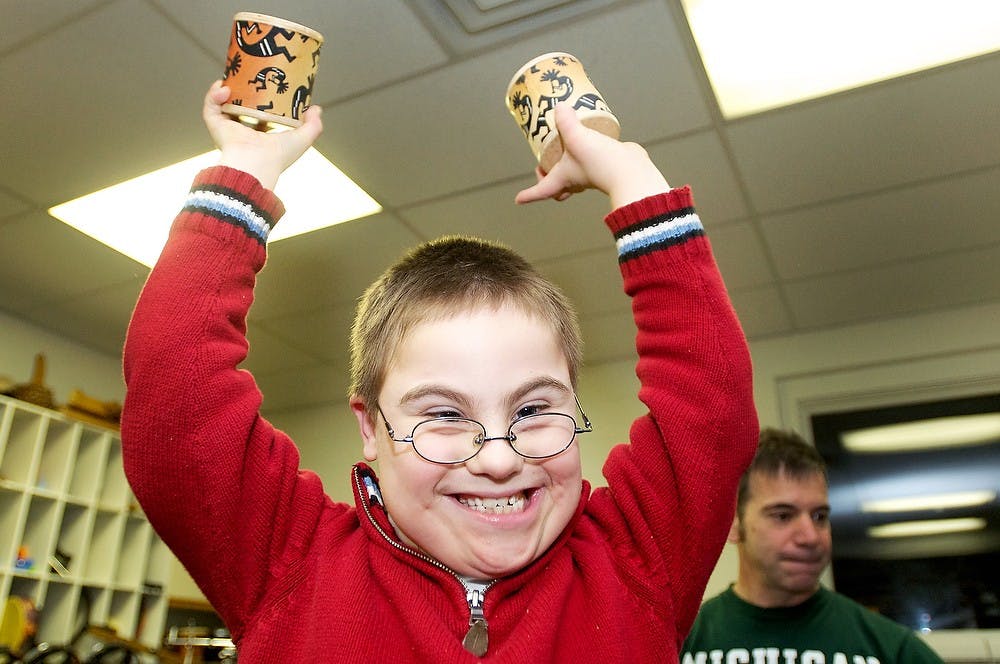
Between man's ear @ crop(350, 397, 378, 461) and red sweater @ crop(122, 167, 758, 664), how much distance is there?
0.13 feet

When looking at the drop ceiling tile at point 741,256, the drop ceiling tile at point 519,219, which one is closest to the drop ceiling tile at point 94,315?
the drop ceiling tile at point 519,219

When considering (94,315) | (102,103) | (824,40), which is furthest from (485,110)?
(94,315)

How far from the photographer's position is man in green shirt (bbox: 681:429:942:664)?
1760 mm

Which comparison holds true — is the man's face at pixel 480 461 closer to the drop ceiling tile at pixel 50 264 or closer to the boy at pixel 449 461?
the boy at pixel 449 461

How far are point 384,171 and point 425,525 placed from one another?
6.32 ft

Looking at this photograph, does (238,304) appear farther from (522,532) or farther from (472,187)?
(472,187)

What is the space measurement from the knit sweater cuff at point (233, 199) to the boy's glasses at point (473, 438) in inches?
10.2

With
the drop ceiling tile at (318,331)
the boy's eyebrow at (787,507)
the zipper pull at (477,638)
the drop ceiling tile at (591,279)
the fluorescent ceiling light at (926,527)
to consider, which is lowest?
the zipper pull at (477,638)

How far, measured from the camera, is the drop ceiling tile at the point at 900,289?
316cm

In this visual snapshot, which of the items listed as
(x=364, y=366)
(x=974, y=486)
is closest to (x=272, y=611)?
(x=364, y=366)

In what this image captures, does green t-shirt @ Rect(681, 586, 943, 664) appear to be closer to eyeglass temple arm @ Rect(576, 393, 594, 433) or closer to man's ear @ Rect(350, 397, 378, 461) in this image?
eyeglass temple arm @ Rect(576, 393, 594, 433)

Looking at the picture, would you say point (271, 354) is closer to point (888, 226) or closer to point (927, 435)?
point (888, 226)

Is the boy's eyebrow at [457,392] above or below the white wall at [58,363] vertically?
below

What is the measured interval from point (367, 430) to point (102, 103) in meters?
1.85
